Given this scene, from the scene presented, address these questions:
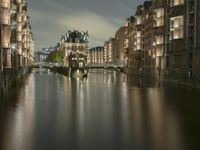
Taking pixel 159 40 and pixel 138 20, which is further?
pixel 138 20

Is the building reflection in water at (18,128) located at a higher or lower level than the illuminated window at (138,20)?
lower

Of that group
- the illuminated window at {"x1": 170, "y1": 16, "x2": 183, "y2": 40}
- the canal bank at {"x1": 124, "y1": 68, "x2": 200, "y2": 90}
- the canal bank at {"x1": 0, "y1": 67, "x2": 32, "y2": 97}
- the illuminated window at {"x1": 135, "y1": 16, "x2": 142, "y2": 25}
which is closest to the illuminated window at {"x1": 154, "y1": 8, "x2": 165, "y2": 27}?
the canal bank at {"x1": 124, "y1": 68, "x2": 200, "y2": 90}

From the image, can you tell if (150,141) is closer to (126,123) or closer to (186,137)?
(186,137)

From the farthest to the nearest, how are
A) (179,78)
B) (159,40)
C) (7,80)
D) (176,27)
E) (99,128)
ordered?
(159,40), (176,27), (179,78), (7,80), (99,128)

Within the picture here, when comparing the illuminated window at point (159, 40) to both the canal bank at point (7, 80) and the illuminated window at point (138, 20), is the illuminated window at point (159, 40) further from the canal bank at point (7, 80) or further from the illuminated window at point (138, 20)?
the canal bank at point (7, 80)

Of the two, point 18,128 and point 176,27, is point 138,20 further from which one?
point 18,128

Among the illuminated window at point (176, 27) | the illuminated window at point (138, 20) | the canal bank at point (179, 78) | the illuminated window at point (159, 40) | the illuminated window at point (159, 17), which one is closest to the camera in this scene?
the canal bank at point (179, 78)

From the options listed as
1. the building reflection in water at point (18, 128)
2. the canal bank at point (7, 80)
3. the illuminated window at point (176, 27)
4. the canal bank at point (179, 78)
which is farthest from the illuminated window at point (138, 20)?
the building reflection in water at point (18, 128)

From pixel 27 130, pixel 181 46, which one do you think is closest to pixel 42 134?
pixel 27 130

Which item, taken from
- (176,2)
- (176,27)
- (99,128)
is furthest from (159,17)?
(99,128)

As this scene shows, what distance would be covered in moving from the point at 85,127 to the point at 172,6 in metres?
64.8

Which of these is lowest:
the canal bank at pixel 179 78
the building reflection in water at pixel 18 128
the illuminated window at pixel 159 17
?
the building reflection in water at pixel 18 128

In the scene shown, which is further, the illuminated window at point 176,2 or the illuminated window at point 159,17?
the illuminated window at point 159,17

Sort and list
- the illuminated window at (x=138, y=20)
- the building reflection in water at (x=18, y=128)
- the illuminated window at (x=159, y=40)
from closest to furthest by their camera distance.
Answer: the building reflection in water at (x=18, y=128) < the illuminated window at (x=159, y=40) < the illuminated window at (x=138, y=20)
